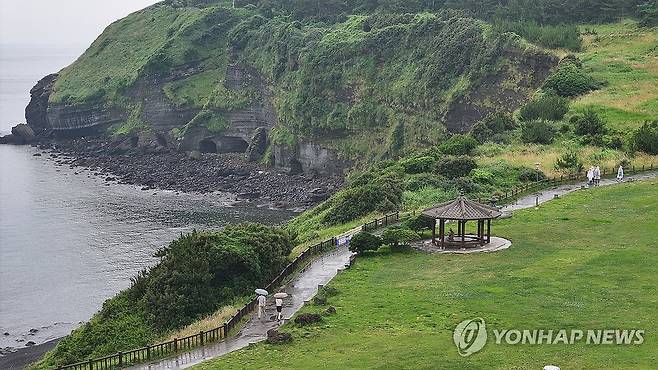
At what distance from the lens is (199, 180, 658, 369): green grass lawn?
83.2 feet

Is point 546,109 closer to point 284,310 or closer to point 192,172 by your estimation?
point 284,310

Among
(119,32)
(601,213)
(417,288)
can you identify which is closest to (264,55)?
(119,32)

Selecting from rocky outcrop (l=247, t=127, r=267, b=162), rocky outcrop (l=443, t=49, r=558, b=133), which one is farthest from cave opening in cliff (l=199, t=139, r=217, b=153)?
rocky outcrop (l=443, t=49, r=558, b=133)

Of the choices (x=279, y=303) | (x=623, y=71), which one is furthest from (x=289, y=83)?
(x=279, y=303)

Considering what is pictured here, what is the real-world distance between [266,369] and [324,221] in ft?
92.6

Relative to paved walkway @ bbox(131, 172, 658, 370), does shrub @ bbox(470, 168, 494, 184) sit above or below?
above

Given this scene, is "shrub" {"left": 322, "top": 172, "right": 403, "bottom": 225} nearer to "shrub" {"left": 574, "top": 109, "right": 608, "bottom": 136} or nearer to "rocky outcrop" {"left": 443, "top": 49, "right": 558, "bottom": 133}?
"shrub" {"left": 574, "top": 109, "right": 608, "bottom": 136}

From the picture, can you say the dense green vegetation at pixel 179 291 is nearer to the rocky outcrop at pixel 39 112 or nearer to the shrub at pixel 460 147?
the shrub at pixel 460 147

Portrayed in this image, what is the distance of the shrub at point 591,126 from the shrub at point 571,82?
9.65m

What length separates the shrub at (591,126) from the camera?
63.7 metres

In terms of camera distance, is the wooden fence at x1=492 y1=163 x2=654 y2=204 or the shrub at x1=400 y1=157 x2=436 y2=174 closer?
the wooden fence at x1=492 y1=163 x2=654 y2=204

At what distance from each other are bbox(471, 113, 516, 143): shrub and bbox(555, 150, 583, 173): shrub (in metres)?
8.99

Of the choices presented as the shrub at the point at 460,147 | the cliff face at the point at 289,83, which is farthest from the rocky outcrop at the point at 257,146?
the shrub at the point at 460,147

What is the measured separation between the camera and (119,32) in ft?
554
